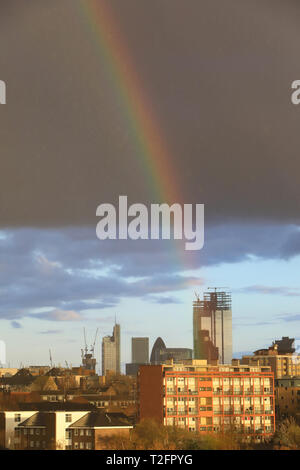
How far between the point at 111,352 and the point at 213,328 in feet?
73.2

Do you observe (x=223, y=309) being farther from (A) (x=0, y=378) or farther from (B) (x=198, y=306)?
(A) (x=0, y=378)

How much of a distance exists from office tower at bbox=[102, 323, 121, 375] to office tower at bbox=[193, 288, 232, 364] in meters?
11.9

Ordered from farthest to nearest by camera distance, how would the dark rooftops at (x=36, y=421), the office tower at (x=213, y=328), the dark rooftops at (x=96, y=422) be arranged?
the office tower at (x=213, y=328) → the dark rooftops at (x=36, y=421) → the dark rooftops at (x=96, y=422)

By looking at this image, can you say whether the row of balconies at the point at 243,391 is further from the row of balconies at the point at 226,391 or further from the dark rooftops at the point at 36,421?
the dark rooftops at the point at 36,421

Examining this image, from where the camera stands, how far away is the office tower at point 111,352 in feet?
330

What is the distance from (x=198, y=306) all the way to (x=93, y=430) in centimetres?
5758

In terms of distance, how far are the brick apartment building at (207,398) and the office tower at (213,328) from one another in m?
37.4

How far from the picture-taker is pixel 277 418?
4647 centimetres

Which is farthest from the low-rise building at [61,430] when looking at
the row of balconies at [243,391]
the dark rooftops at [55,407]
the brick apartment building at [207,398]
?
the row of balconies at [243,391]

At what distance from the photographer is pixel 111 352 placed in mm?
108438

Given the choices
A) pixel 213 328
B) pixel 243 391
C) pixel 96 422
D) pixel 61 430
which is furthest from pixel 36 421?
pixel 213 328

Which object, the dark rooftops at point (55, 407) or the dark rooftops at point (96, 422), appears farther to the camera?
the dark rooftops at point (55, 407)

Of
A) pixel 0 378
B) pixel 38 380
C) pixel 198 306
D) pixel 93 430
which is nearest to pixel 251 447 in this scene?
pixel 93 430

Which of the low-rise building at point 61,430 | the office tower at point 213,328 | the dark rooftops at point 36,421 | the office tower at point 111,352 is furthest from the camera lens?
the office tower at point 111,352
